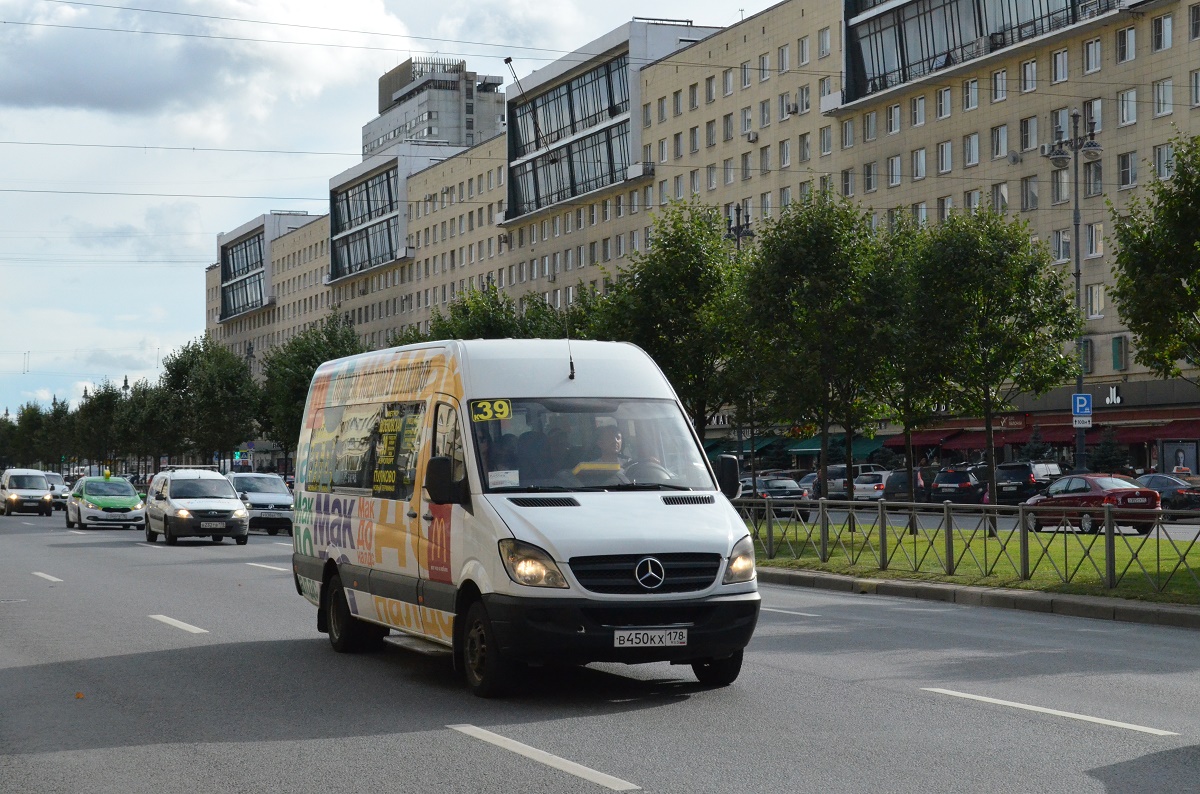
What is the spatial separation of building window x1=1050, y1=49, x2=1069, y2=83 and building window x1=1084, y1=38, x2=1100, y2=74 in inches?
41.1

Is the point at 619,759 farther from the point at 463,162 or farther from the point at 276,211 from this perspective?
the point at 276,211

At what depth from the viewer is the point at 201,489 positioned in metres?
35.2

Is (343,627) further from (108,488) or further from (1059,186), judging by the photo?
(1059,186)

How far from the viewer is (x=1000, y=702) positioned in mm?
9883

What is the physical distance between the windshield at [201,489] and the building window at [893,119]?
45.4m

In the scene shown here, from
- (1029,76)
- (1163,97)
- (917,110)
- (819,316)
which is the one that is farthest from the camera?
(917,110)

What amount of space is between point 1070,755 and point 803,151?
73.0 m

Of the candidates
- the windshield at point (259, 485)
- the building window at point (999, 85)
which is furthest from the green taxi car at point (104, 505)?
the building window at point (999, 85)

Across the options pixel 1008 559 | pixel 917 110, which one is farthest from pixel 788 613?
pixel 917 110

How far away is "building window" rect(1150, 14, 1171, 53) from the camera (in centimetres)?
5816

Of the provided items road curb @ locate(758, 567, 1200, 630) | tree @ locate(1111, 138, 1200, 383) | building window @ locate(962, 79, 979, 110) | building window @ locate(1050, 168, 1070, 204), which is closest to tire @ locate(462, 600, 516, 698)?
road curb @ locate(758, 567, 1200, 630)

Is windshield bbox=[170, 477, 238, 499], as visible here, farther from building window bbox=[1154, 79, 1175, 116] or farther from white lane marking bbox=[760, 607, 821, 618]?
building window bbox=[1154, 79, 1175, 116]

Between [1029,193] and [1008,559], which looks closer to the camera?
[1008,559]

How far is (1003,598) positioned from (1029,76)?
50108 mm
